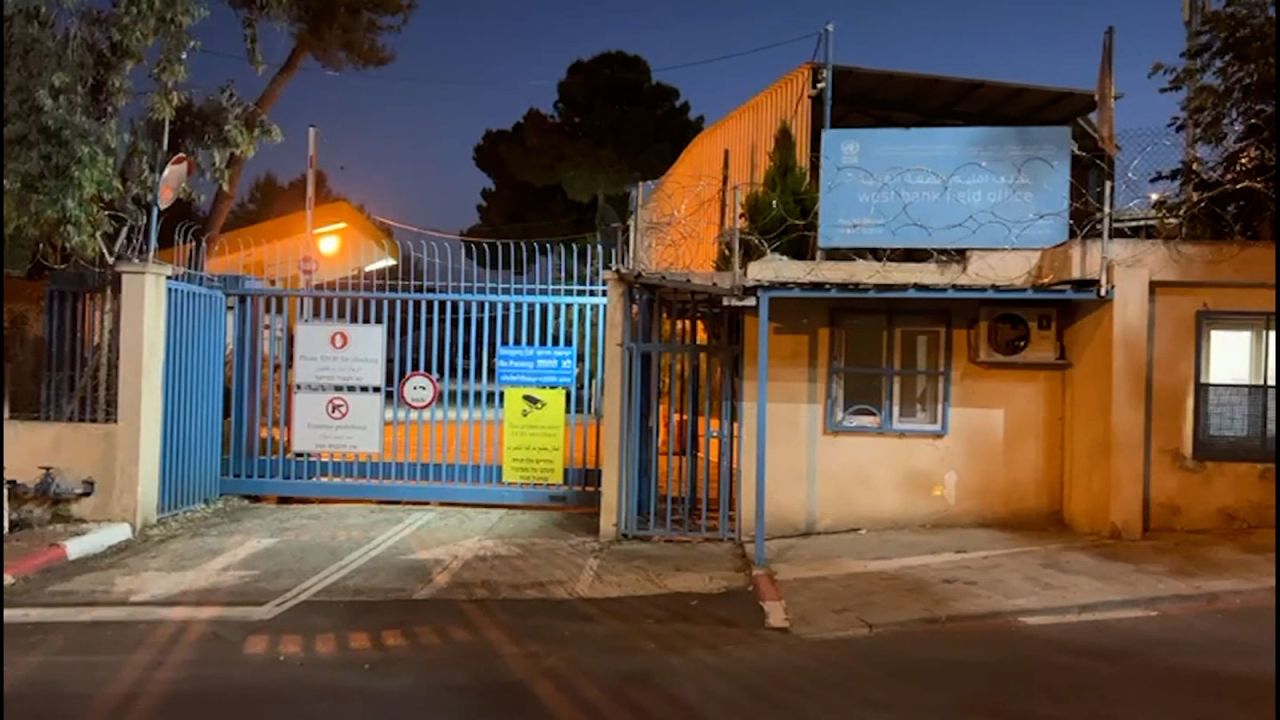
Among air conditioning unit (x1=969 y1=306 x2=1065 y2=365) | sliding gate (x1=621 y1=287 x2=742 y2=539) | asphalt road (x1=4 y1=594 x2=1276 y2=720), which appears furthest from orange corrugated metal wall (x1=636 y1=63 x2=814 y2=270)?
asphalt road (x1=4 y1=594 x2=1276 y2=720)

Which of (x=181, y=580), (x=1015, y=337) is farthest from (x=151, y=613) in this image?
(x=1015, y=337)

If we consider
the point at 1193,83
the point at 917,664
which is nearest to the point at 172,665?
the point at 917,664

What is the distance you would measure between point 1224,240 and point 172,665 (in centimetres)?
911

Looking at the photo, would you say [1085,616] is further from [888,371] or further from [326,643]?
[326,643]

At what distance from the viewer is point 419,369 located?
1012 centimetres

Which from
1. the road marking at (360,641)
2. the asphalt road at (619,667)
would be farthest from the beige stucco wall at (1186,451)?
the road marking at (360,641)

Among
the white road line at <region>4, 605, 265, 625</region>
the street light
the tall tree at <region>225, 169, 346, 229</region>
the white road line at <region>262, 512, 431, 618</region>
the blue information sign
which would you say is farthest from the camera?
the tall tree at <region>225, 169, 346, 229</region>

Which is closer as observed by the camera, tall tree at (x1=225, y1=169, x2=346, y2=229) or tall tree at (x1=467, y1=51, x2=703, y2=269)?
tall tree at (x1=467, y1=51, x2=703, y2=269)

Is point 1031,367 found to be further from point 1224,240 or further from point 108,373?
point 108,373

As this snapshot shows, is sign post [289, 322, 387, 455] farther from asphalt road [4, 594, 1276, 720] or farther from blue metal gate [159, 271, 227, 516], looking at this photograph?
asphalt road [4, 594, 1276, 720]

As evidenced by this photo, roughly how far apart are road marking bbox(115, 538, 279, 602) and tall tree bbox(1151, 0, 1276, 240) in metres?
9.00

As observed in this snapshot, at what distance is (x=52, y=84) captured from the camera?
8445mm

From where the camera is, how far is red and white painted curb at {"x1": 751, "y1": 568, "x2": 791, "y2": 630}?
647 centimetres

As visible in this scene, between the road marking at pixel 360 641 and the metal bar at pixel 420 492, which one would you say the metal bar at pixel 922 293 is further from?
the road marking at pixel 360 641
